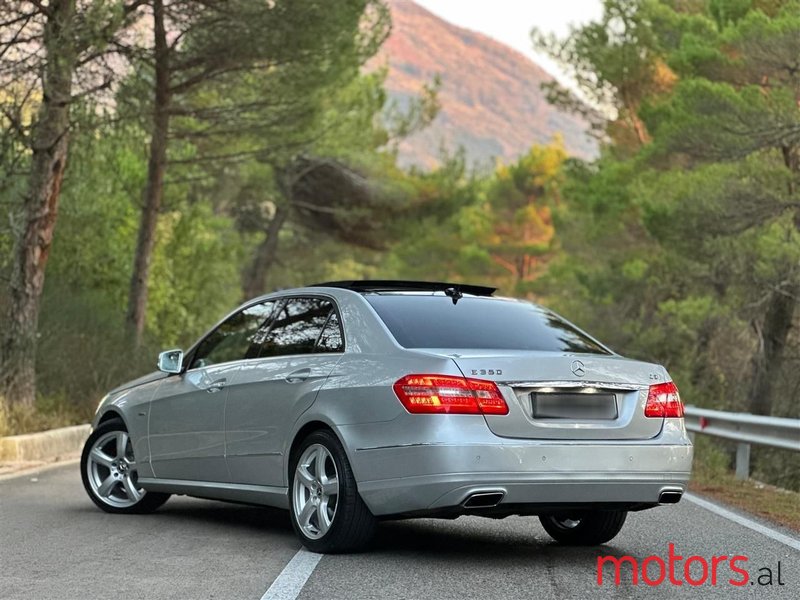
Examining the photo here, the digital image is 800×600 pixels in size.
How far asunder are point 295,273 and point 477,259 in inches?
616

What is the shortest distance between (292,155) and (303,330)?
22.5 metres

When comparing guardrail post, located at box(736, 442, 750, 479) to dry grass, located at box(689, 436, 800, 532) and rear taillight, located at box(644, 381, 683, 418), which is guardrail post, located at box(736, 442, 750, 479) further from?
rear taillight, located at box(644, 381, 683, 418)

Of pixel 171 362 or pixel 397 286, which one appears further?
pixel 171 362

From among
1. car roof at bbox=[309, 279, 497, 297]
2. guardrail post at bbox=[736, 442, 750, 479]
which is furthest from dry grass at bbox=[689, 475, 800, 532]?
car roof at bbox=[309, 279, 497, 297]

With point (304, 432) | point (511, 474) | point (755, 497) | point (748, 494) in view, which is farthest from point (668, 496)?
point (748, 494)

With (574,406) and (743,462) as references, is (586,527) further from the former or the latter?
(743,462)

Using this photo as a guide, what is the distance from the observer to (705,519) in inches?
394

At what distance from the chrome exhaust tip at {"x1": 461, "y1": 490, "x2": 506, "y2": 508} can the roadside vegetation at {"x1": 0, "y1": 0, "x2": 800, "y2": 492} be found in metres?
7.82

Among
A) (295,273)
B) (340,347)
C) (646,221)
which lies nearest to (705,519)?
(340,347)

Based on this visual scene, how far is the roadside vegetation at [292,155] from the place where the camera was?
1695 centimetres

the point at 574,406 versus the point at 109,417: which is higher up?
the point at 574,406

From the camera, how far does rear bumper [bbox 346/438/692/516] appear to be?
6.82 m

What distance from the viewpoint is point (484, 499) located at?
269 inches

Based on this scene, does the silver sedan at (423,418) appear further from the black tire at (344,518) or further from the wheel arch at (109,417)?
the wheel arch at (109,417)
